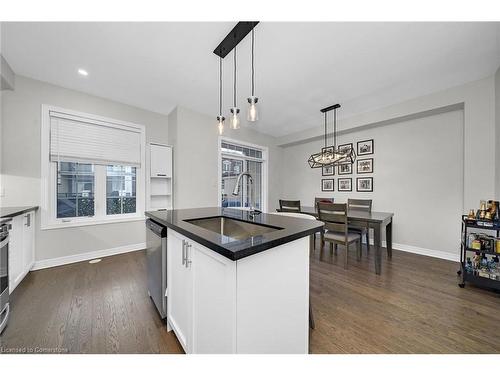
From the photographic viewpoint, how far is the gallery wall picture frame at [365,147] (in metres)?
3.76

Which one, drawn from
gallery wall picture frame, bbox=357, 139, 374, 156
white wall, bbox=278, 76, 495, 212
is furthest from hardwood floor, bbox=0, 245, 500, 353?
gallery wall picture frame, bbox=357, 139, 374, 156

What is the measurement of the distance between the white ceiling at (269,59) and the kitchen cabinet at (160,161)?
2.70 ft

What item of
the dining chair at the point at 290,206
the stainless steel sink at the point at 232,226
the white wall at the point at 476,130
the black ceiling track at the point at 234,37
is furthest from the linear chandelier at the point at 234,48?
the white wall at the point at 476,130

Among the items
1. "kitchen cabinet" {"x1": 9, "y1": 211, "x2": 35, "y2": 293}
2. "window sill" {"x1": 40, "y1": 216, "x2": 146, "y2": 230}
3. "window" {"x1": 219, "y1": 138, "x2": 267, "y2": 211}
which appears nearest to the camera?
"kitchen cabinet" {"x1": 9, "y1": 211, "x2": 35, "y2": 293}

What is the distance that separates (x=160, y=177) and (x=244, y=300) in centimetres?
330

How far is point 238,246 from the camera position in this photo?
0.79 meters

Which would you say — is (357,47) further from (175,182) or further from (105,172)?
(105,172)

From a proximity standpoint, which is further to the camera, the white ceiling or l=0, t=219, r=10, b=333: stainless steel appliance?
the white ceiling

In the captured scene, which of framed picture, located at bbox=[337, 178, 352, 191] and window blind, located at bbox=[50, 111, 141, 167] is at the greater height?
window blind, located at bbox=[50, 111, 141, 167]

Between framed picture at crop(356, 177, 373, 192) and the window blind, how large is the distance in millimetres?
4342

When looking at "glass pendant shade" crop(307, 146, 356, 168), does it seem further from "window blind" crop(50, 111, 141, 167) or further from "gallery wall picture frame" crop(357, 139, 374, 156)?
"window blind" crop(50, 111, 141, 167)

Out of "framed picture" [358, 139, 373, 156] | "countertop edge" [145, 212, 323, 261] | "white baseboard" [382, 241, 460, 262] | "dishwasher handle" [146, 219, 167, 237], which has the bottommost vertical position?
"white baseboard" [382, 241, 460, 262]

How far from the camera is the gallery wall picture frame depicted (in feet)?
12.3

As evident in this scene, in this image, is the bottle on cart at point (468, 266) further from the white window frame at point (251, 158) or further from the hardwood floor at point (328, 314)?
the white window frame at point (251, 158)
